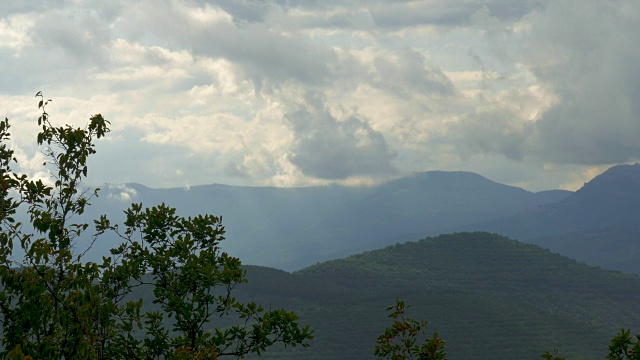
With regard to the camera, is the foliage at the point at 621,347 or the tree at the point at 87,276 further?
the foliage at the point at 621,347

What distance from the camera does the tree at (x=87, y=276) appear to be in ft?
48.2

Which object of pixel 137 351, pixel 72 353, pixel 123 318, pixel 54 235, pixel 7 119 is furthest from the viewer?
pixel 137 351

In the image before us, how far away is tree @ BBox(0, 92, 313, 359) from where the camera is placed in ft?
48.2

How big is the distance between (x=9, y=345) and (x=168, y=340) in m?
5.43

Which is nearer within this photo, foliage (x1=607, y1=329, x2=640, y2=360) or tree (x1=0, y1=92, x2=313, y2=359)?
tree (x1=0, y1=92, x2=313, y2=359)

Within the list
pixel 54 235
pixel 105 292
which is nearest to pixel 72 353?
pixel 54 235

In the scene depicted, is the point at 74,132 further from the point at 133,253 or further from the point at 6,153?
the point at 133,253

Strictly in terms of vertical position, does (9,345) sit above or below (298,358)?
above

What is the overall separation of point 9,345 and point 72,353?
168 centimetres

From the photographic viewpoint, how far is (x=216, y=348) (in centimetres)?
1744

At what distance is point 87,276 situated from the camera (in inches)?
628

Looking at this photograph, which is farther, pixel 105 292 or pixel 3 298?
pixel 105 292

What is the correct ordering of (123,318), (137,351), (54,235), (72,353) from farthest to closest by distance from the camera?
(137,351)
(123,318)
(54,235)
(72,353)

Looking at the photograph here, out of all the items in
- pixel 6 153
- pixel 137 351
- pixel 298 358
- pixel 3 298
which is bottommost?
pixel 298 358
